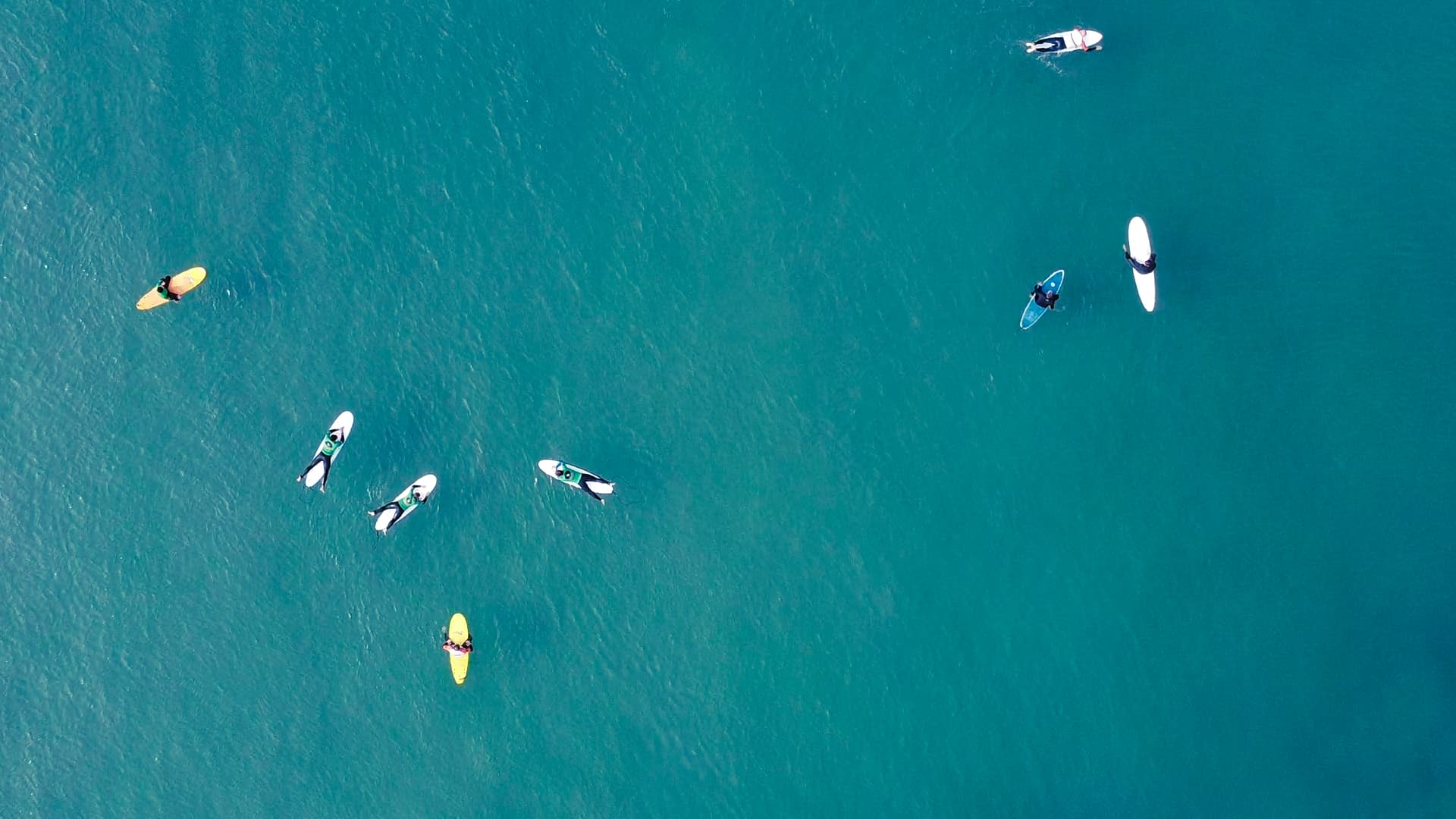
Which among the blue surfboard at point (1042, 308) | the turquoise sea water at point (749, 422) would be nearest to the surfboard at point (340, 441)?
the turquoise sea water at point (749, 422)

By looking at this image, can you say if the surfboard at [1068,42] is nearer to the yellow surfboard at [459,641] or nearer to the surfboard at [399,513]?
the surfboard at [399,513]

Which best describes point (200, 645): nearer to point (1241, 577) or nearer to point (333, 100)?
point (333, 100)

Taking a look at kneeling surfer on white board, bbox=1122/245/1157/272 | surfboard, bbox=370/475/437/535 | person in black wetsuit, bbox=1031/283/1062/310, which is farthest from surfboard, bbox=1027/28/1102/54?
surfboard, bbox=370/475/437/535

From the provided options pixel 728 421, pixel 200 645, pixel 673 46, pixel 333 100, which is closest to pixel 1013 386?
pixel 728 421

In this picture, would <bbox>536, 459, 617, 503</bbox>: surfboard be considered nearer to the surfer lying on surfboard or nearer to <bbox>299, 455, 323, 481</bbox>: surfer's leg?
the surfer lying on surfboard

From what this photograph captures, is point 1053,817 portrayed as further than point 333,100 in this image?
No

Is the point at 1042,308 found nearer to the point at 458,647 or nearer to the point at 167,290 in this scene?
the point at 458,647
